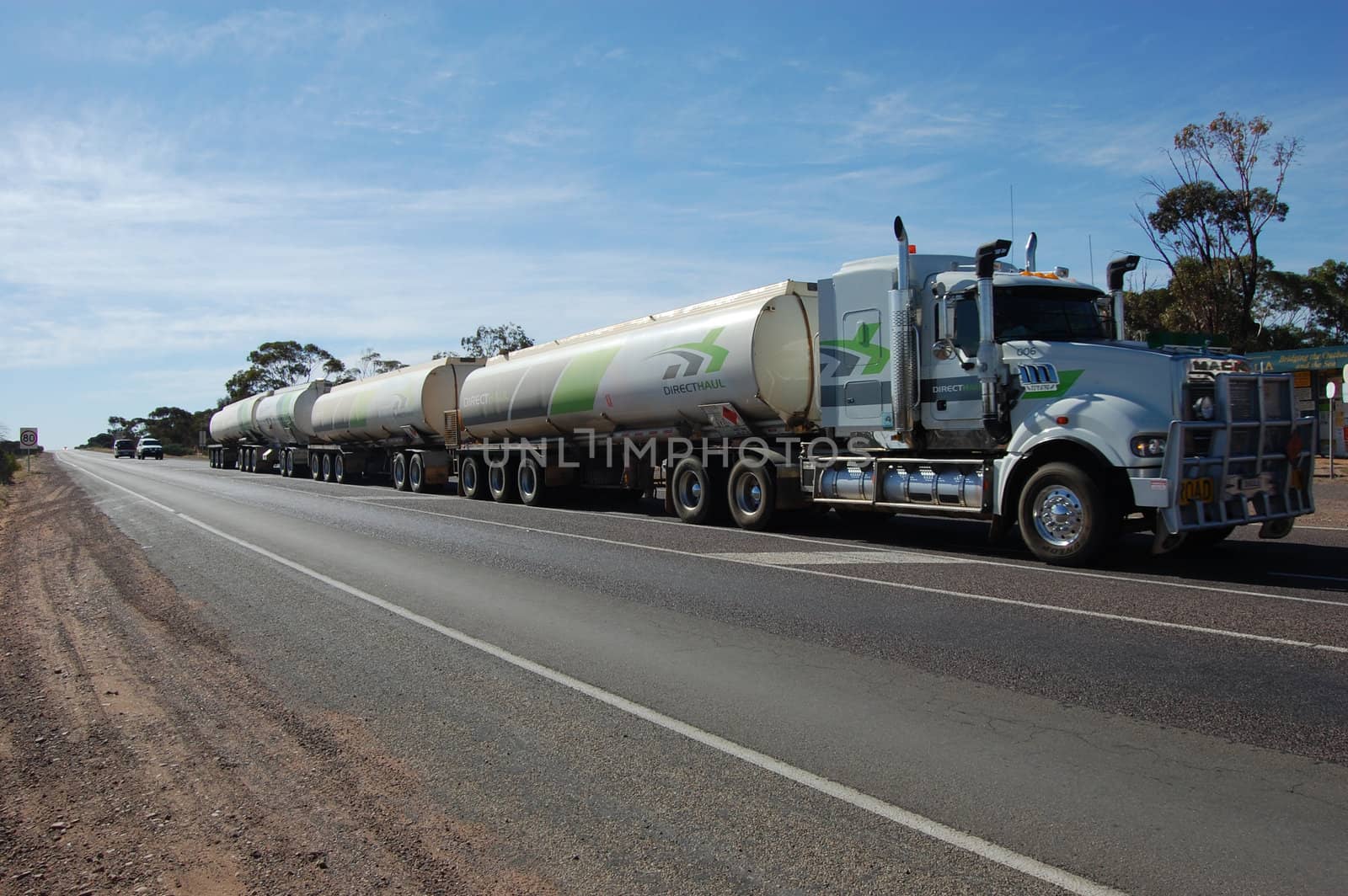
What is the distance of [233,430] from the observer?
160 feet

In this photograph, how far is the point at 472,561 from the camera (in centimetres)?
1176

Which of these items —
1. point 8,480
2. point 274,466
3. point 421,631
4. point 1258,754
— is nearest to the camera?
point 1258,754

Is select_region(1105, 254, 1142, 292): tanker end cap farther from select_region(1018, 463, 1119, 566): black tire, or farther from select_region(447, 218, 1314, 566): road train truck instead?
select_region(1018, 463, 1119, 566): black tire

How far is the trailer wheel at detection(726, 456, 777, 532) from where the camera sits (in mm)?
14461

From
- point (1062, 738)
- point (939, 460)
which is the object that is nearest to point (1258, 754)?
point (1062, 738)

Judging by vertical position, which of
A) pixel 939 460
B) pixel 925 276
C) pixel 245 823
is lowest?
pixel 245 823

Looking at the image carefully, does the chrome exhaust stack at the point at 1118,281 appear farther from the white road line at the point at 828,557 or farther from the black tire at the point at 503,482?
the black tire at the point at 503,482

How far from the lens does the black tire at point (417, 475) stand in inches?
1069

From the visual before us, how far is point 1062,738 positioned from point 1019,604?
344 cm

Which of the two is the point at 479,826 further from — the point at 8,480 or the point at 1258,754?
the point at 8,480

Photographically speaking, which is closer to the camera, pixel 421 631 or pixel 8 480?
pixel 421 631

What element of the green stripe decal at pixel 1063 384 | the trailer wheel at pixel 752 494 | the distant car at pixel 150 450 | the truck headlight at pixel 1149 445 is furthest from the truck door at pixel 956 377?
the distant car at pixel 150 450

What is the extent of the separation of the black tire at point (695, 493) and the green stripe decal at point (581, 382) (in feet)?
9.09

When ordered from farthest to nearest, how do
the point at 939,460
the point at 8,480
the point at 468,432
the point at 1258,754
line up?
the point at 8,480 < the point at 468,432 < the point at 939,460 < the point at 1258,754
